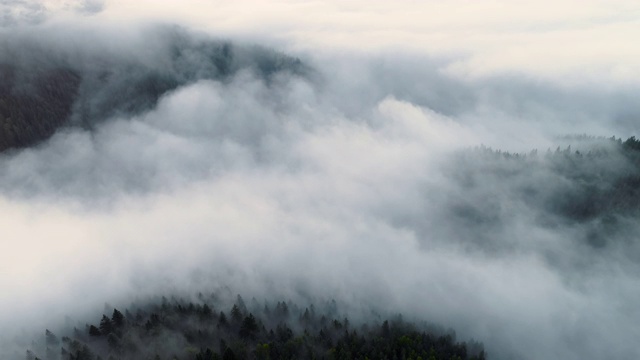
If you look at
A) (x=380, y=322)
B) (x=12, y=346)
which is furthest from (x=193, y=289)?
(x=380, y=322)

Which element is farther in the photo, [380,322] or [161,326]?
[380,322]

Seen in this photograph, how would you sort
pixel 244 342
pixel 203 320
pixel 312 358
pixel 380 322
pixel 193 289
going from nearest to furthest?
pixel 312 358 → pixel 244 342 → pixel 203 320 → pixel 380 322 → pixel 193 289

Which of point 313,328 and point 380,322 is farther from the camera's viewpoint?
point 380,322

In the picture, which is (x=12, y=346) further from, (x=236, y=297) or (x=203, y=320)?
(x=236, y=297)

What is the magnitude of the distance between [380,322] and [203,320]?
6331 cm

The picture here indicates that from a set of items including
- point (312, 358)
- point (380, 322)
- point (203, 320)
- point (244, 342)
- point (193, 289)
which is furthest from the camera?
point (193, 289)

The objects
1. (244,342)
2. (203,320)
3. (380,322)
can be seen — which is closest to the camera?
(244,342)

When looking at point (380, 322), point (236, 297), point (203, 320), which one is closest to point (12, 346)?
point (203, 320)

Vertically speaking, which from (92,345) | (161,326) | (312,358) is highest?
(312,358)

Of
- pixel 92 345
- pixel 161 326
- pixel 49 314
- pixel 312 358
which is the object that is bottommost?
pixel 49 314

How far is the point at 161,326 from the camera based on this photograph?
154 metres

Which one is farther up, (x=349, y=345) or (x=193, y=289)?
(x=349, y=345)

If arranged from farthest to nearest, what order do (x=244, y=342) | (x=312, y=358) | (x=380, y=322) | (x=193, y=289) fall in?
(x=193, y=289), (x=380, y=322), (x=244, y=342), (x=312, y=358)

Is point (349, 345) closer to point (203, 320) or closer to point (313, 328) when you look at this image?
point (313, 328)
